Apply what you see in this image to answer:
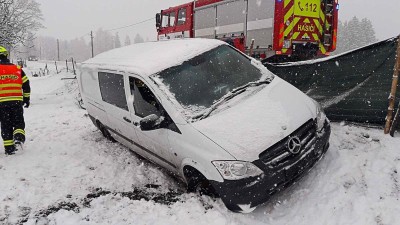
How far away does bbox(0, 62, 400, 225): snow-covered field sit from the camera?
12.2ft

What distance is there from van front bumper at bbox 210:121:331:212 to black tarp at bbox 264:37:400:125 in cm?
236

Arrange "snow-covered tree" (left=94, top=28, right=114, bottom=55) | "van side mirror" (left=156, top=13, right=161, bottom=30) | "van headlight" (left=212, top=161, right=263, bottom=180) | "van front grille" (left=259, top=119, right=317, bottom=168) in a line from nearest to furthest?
"van headlight" (left=212, top=161, right=263, bottom=180) < "van front grille" (left=259, top=119, right=317, bottom=168) < "van side mirror" (left=156, top=13, right=161, bottom=30) < "snow-covered tree" (left=94, top=28, right=114, bottom=55)

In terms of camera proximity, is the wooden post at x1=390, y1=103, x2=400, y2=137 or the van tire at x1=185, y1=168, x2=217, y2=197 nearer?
the van tire at x1=185, y1=168, x2=217, y2=197

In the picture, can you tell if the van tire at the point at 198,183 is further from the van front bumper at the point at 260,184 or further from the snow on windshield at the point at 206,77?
the snow on windshield at the point at 206,77

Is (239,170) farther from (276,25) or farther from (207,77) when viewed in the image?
(276,25)

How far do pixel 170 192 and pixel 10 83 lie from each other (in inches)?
145

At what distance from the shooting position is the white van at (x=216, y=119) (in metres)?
3.56

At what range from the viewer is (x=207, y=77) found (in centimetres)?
461

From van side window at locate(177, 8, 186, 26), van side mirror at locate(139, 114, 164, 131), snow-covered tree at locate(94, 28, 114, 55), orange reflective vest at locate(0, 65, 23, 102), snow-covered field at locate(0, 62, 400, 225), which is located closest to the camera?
snow-covered field at locate(0, 62, 400, 225)

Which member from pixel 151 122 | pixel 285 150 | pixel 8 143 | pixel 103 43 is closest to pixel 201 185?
pixel 151 122

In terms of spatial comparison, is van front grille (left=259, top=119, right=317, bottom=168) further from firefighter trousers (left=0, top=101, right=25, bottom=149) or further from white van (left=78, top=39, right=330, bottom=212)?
firefighter trousers (left=0, top=101, right=25, bottom=149)

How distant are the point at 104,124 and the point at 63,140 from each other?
4.11 ft

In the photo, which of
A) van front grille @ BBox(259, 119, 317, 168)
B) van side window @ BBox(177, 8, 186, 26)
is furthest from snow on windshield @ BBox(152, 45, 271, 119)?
van side window @ BBox(177, 8, 186, 26)

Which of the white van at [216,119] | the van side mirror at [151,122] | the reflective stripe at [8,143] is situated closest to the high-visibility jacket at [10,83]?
the reflective stripe at [8,143]
